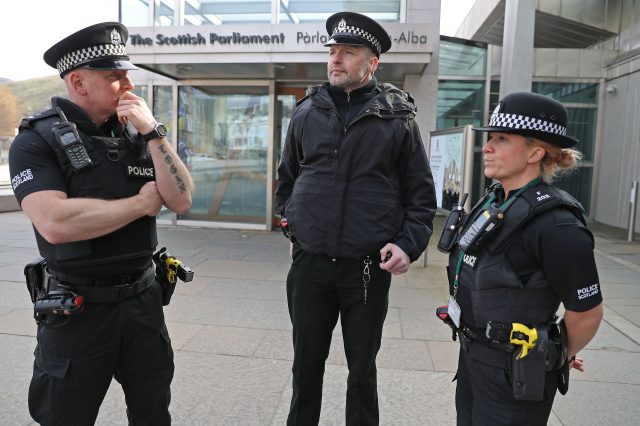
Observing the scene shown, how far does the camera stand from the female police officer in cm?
169

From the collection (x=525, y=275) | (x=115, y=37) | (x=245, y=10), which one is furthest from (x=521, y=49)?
(x=115, y=37)

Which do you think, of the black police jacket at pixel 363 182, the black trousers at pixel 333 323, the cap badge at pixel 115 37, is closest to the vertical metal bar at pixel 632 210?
the black police jacket at pixel 363 182

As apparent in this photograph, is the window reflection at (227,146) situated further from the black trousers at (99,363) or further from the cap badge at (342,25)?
the black trousers at (99,363)

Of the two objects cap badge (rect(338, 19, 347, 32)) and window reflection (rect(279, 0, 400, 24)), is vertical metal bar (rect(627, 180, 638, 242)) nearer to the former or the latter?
window reflection (rect(279, 0, 400, 24))

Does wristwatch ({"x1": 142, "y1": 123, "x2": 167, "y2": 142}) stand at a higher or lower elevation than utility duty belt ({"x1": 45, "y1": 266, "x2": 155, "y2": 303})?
higher

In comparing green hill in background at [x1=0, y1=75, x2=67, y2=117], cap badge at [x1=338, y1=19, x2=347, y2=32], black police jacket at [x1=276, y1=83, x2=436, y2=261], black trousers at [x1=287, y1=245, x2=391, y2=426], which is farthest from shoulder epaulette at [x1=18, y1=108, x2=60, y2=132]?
green hill in background at [x1=0, y1=75, x2=67, y2=117]

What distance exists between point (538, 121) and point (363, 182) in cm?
87

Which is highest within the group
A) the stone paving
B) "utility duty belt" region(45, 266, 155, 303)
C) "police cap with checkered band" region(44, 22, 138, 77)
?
"police cap with checkered band" region(44, 22, 138, 77)

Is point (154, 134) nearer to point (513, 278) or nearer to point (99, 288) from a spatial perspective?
point (99, 288)


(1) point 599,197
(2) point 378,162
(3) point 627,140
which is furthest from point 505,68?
(2) point 378,162

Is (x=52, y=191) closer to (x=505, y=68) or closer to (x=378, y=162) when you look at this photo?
(x=378, y=162)

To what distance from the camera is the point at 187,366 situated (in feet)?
12.1

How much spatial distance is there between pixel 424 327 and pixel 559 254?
3.18m

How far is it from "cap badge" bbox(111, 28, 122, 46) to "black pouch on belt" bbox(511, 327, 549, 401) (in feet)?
6.49
